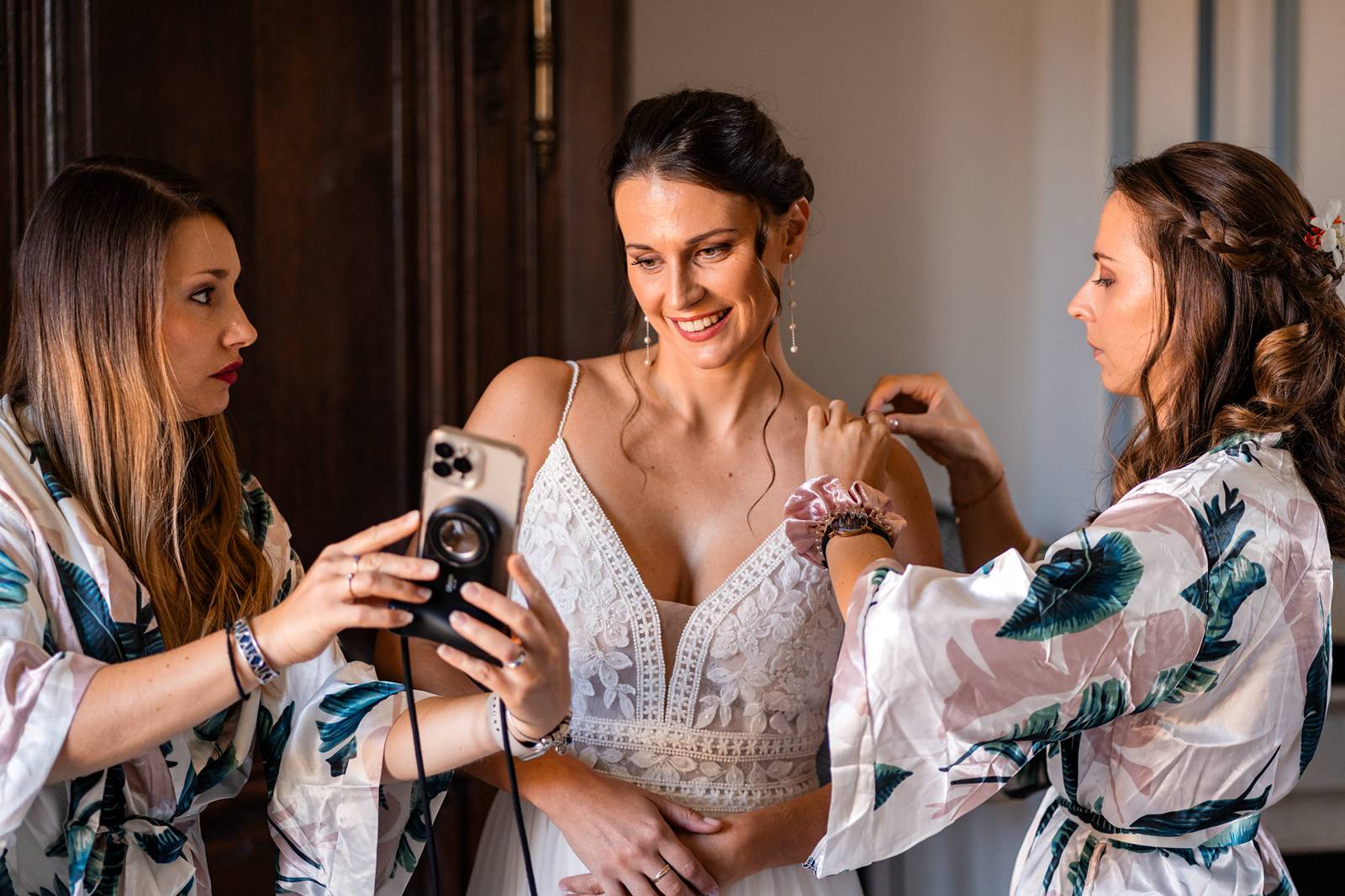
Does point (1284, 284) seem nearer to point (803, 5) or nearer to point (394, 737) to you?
point (394, 737)

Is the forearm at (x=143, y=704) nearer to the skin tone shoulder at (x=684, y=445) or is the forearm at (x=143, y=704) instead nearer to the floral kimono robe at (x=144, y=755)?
the floral kimono robe at (x=144, y=755)

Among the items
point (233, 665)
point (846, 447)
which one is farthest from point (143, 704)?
point (846, 447)

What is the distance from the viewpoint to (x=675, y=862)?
131cm

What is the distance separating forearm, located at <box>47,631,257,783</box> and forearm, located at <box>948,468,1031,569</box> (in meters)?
1.03

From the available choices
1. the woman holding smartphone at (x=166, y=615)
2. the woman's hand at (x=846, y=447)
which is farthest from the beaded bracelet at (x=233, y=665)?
the woman's hand at (x=846, y=447)

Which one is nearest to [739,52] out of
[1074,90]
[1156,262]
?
[1074,90]

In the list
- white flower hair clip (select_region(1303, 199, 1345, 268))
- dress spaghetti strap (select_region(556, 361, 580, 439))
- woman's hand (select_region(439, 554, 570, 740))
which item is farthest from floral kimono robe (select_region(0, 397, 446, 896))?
white flower hair clip (select_region(1303, 199, 1345, 268))

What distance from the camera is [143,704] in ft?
3.25

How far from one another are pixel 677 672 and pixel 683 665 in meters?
0.01

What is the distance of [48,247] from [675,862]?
2.72 feet

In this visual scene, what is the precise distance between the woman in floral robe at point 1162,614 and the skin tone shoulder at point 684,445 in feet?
0.88

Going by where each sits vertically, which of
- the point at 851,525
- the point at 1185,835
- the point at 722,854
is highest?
the point at 851,525

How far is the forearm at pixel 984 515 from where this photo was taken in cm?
172

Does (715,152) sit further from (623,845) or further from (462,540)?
(623,845)
